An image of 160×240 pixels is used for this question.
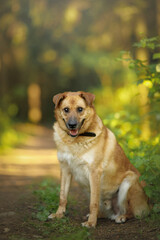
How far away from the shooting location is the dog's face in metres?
3.93

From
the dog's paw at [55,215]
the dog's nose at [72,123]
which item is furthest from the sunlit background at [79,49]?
the dog's paw at [55,215]

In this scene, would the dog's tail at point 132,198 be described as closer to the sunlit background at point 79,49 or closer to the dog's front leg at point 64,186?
the dog's front leg at point 64,186

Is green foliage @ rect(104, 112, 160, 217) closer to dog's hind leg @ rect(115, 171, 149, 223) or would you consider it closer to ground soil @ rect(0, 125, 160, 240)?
dog's hind leg @ rect(115, 171, 149, 223)

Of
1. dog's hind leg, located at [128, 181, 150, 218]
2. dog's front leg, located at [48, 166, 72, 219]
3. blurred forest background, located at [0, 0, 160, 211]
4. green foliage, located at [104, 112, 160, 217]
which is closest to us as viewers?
green foliage, located at [104, 112, 160, 217]

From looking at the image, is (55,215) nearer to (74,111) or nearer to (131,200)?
(131,200)

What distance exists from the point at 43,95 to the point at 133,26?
17785 millimetres

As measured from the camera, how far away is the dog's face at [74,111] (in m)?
3.93

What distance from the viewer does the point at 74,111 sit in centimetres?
398

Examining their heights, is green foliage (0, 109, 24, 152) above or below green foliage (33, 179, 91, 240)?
below

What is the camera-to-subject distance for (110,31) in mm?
13477

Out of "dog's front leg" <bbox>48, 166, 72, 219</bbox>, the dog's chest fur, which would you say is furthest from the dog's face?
"dog's front leg" <bbox>48, 166, 72, 219</bbox>

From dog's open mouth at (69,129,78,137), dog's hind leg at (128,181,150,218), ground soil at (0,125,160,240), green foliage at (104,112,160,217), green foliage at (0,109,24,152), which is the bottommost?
green foliage at (0,109,24,152)

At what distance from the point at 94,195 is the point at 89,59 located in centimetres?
1515

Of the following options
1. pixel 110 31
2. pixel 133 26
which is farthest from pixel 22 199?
pixel 110 31
